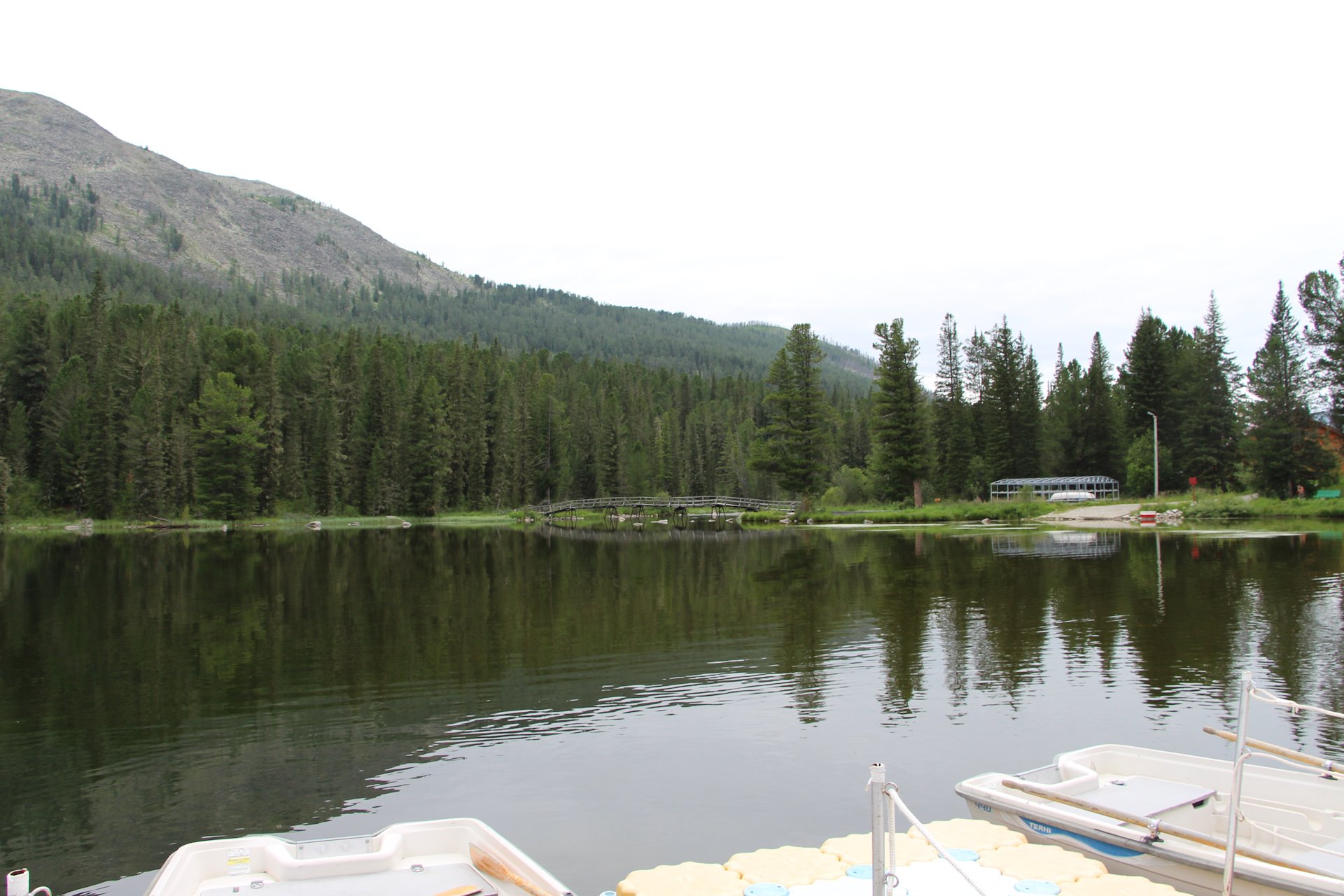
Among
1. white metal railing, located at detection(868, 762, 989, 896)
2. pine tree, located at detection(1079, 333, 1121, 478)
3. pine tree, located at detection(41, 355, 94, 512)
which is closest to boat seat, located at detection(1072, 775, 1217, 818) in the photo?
white metal railing, located at detection(868, 762, 989, 896)

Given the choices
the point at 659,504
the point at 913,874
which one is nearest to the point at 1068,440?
the point at 659,504

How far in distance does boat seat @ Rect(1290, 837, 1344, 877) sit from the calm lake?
344 centimetres

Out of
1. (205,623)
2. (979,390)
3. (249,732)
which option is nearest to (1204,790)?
(249,732)

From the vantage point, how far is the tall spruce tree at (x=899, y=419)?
7619 centimetres

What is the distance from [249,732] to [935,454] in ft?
265

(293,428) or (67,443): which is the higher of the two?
(293,428)

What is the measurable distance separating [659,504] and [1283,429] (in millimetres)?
55569

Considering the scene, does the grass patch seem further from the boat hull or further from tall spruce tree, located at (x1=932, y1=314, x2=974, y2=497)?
the boat hull

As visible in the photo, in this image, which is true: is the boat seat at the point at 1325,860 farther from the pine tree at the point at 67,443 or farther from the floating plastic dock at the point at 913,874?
the pine tree at the point at 67,443

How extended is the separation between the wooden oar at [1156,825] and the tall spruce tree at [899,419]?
68856 millimetres

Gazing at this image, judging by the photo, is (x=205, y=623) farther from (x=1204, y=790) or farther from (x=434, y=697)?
(x=1204, y=790)

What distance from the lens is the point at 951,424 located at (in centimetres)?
8700

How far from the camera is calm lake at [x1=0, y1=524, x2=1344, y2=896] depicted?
10.5 m

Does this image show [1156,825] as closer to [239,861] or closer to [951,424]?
[239,861]
